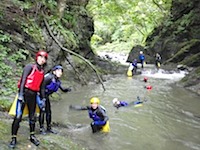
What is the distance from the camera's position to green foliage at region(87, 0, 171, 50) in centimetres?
2691

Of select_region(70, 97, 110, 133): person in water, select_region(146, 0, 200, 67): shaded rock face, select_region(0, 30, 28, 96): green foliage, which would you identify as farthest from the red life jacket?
select_region(146, 0, 200, 67): shaded rock face

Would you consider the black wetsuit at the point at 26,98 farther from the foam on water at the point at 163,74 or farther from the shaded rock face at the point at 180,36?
the shaded rock face at the point at 180,36

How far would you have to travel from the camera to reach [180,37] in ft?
92.8

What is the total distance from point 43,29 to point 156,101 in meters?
6.21

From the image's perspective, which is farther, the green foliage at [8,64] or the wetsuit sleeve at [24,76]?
the green foliage at [8,64]

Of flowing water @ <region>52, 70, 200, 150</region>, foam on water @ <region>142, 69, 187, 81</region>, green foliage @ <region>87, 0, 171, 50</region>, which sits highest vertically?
green foliage @ <region>87, 0, 171, 50</region>

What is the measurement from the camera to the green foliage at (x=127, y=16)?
26.9 meters

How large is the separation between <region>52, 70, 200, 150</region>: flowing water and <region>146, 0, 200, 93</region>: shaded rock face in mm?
10358

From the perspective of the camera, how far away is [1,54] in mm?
9672

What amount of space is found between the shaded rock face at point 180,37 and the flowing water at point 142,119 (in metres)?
10.4

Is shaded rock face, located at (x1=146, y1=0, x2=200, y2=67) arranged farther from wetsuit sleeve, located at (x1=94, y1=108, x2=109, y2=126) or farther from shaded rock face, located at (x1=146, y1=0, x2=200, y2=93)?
wetsuit sleeve, located at (x1=94, y1=108, x2=109, y2=126)

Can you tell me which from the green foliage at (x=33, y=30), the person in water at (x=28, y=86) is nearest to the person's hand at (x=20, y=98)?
the person in water at (x=28, y=86)

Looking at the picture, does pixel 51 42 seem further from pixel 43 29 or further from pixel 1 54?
pixel 1 54

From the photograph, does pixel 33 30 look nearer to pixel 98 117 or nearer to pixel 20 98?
pixel 98 117
